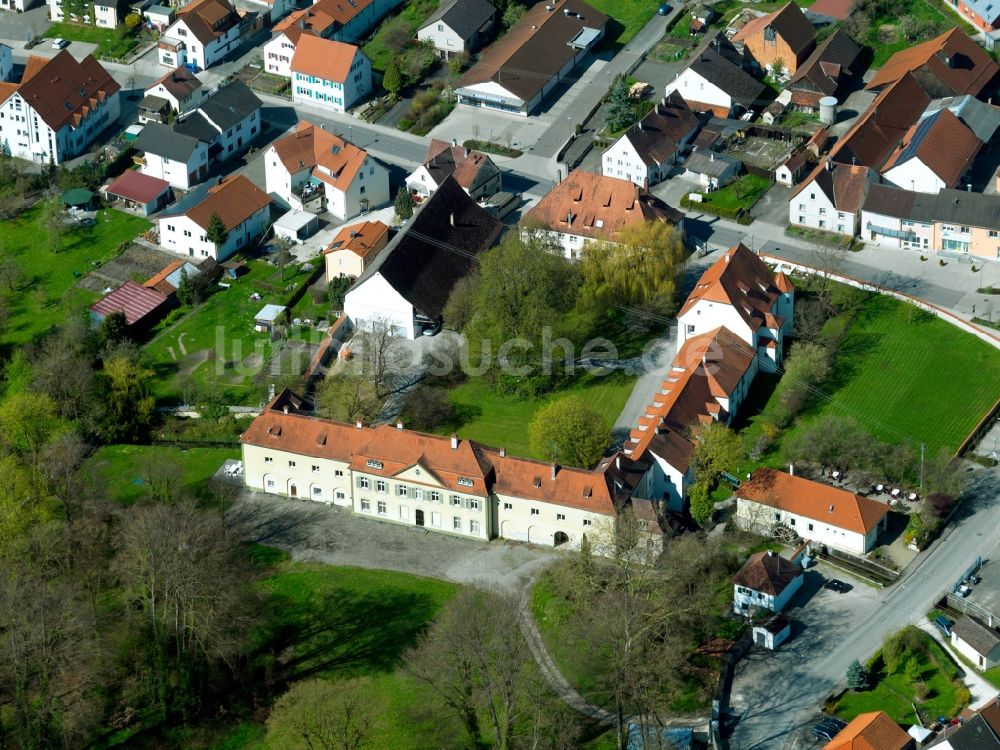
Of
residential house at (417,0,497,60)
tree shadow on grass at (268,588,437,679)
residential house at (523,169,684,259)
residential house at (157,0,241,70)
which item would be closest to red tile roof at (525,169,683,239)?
residential house at (523,169,684,259)

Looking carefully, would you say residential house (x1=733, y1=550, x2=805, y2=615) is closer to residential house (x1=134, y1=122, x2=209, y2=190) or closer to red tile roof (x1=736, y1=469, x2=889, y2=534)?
red tile roof (x1=736, y1=469, x2=889, y2=534)

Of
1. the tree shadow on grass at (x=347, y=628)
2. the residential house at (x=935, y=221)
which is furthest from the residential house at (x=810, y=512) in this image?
the residential house at (x=935, y=221)

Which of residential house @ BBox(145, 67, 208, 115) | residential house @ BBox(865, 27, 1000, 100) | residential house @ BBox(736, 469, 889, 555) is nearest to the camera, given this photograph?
residential house @ BBox(736, 469, 889, 555)

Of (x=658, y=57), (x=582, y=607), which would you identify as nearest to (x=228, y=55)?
(x=658, y=57)

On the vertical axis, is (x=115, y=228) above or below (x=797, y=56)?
below

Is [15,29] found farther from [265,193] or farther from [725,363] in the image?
[725,363]

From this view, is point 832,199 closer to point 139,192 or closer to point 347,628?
point 347,628

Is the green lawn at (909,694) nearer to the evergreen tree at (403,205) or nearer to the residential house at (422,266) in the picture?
the residential house at (422,266)
